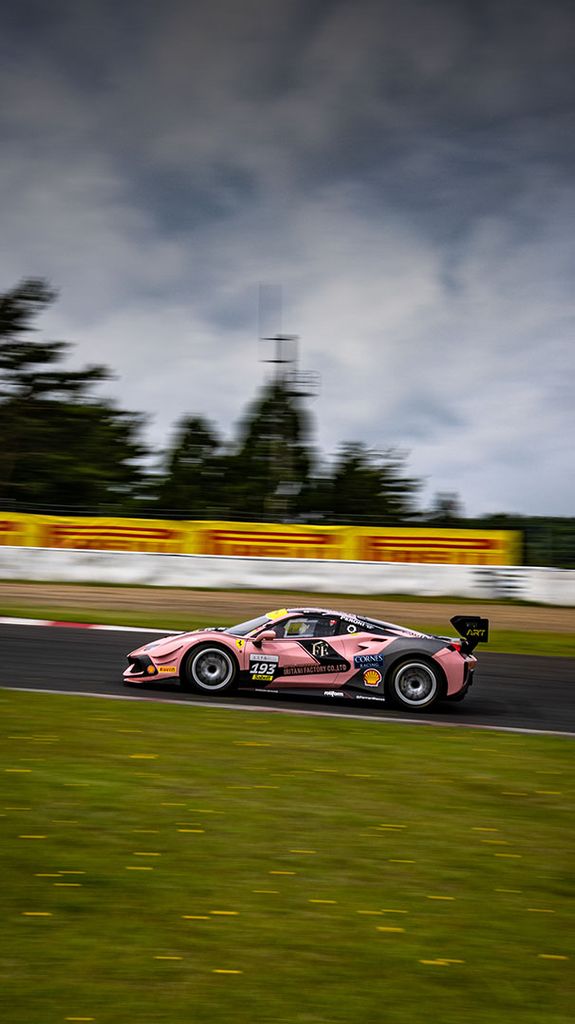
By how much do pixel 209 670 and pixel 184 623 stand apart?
308 inches

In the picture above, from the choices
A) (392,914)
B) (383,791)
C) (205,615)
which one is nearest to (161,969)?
(392,914)

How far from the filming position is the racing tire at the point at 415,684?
1045 centimetres

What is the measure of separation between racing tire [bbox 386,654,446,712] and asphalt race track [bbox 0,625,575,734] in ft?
0.52

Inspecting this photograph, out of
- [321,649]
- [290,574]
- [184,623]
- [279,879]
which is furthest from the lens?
[290,574]

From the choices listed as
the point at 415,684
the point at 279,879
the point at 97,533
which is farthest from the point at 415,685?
the point at 97,533

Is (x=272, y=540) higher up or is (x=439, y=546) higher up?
(x=272, y=540)

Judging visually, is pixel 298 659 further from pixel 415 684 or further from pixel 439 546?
pixel 439 546

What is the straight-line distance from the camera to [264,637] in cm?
1062

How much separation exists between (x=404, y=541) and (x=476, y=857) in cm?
2005

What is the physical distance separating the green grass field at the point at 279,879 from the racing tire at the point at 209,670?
227 cm

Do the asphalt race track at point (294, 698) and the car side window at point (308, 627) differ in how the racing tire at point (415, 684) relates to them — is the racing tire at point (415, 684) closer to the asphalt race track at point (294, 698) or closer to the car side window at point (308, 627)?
the asphalt race track at point (294, 698)

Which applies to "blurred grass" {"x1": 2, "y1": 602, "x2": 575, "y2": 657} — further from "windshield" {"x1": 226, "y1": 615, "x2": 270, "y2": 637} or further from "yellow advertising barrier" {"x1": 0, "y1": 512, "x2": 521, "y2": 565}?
"windshield" {"x1": 226, "y1": 615, "x2": 270, "y2": 637}

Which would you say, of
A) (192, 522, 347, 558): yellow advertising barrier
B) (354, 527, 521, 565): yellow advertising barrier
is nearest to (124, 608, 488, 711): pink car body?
(354, 527, 521, 565): yellow advertising barrier

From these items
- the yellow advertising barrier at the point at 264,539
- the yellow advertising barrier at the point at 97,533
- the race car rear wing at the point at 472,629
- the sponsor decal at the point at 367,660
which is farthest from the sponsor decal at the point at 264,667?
the yellow advertising barrier at the point at 97,533
